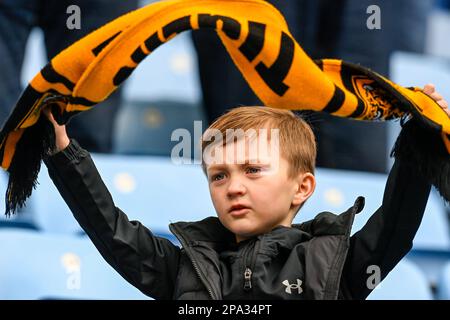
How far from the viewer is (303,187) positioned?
4.03ft

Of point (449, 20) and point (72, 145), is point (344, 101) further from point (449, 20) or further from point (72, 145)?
point (449, 20)

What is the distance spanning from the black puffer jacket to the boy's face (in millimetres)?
20

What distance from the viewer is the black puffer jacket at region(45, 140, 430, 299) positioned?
1.11 m

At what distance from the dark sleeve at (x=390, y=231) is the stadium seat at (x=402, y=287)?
1.41 feet

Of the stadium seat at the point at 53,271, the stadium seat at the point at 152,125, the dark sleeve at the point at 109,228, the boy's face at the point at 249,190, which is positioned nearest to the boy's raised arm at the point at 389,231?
the boy's face at the point at 249,190

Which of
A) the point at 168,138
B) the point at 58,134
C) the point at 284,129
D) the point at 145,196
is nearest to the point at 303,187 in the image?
the point at 284,129

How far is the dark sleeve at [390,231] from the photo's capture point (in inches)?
44.5

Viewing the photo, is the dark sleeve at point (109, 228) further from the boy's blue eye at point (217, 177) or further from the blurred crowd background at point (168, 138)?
the blurred crowd background at point (168, 138)

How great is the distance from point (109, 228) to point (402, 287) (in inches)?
25.0

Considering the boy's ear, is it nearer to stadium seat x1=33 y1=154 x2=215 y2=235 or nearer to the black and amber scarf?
the black and amber scarf

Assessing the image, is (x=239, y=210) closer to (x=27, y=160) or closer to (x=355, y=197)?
(x=27, y=160)

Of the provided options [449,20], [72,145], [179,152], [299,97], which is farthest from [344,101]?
[449,20]

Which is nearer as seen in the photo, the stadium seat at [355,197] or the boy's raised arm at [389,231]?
the boy's raised arm at [389,231]

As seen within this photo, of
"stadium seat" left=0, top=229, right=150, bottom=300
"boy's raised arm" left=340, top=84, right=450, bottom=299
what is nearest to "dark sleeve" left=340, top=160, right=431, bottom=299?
"boy's raised arm" left=340, top=84, right=450, bottom=299
